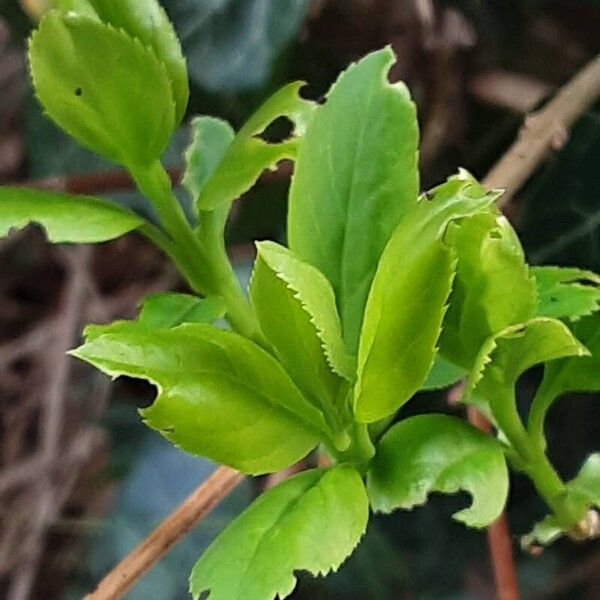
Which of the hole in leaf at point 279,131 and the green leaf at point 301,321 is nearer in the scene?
the green leaf at point 301,321

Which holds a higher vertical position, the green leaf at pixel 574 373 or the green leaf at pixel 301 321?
the green leaf at pixel 301 321

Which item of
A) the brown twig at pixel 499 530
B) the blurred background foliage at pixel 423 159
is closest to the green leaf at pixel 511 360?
the brown twig at pixel 499 530

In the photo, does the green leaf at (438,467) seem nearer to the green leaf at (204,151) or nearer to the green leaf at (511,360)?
the green leaf at (511,360)

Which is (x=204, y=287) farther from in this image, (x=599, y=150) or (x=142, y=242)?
(x=142, y=242)

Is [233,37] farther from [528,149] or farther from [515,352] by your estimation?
[515,352]

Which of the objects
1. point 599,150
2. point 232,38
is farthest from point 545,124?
point 232,38

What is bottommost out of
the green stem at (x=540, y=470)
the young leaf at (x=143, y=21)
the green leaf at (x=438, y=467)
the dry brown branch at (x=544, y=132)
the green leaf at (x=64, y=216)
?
the dry brown branch at (x=544, y=132)

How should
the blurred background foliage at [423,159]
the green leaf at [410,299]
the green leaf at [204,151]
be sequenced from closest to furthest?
the green leaf at [410,299] < the green leaf at [204,151] < the blurred background foliage at [423,159]

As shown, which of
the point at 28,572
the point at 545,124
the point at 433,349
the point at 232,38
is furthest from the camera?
the point at 28,572
